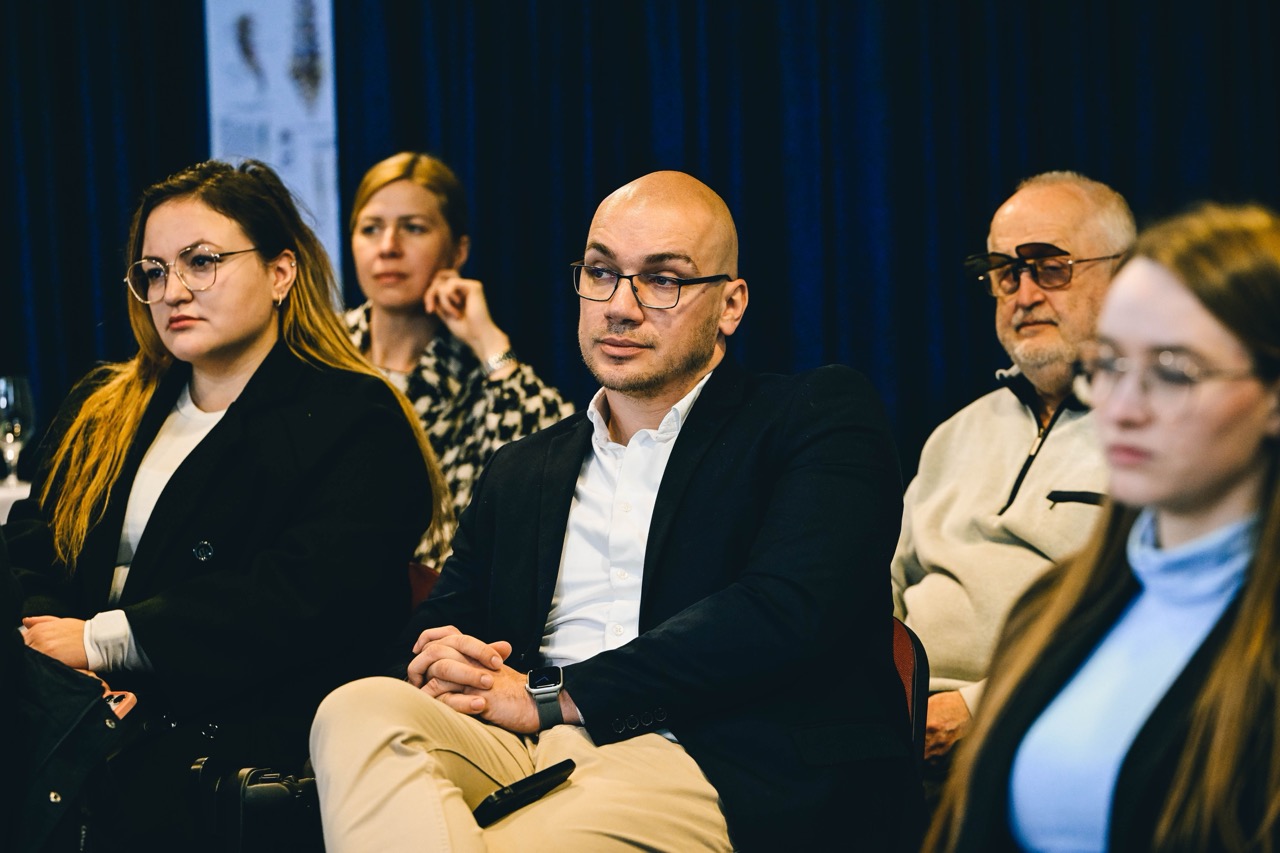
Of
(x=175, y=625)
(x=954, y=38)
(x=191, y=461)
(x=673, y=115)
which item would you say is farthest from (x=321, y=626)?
(x=954, y=38)

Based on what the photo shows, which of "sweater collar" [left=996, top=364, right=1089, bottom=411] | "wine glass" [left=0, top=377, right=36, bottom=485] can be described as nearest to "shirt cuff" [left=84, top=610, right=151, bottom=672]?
"wine glass" [left=0, top=377, right=36, bottom=485]

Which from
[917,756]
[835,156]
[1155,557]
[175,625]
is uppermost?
[835,156]

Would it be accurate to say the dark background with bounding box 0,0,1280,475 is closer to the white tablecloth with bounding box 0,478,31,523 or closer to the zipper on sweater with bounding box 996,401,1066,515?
the zipper on sweater with bounding box 996,401,1066,515

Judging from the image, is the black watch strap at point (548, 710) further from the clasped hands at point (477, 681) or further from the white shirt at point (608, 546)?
the white shirt at point (608, 546)

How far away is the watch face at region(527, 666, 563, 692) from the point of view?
1.92 m

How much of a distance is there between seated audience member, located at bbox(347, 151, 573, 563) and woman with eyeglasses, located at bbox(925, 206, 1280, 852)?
209 cm

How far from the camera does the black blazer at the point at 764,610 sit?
5.93 ft

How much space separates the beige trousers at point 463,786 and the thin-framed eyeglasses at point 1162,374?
882mm

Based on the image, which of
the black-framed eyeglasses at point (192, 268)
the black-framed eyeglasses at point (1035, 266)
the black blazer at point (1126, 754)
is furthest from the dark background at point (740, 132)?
the black blazer at point (1126, 754)

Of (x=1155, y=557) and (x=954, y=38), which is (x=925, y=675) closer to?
(x=1155, y=557)

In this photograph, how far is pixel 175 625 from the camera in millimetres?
2168

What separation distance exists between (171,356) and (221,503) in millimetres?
419

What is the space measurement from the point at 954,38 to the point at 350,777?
2.33 m

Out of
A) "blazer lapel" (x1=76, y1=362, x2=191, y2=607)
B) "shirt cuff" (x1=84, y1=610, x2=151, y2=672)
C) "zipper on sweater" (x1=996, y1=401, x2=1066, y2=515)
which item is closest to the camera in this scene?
"shirt cuff" (x1=84, y1=610, x2=151, y2=672)
